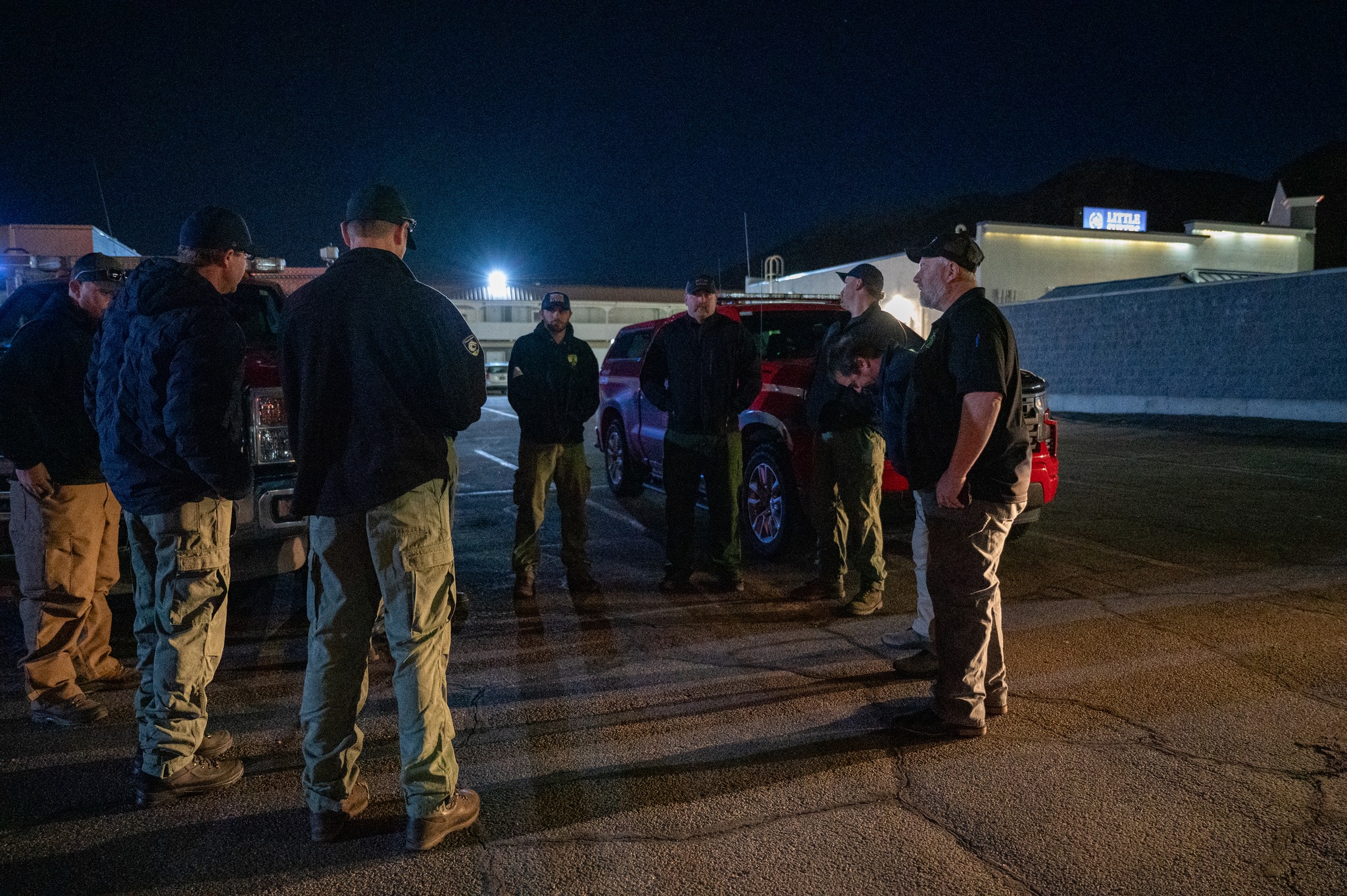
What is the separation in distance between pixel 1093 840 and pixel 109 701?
4.04m

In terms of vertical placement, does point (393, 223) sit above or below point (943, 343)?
above

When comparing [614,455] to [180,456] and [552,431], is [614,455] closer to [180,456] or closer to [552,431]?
[552,431]

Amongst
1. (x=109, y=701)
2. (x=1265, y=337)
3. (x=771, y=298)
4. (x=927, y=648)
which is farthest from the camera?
(x=1265, y=337)

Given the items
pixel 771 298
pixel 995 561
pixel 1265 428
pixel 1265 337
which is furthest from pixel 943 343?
pixel 1265 337

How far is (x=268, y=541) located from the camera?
4336mm

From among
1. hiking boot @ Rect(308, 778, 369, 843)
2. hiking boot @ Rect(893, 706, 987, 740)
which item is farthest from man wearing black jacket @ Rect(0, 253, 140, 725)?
hiking boot @ Rect(893, 706, 987, 740)

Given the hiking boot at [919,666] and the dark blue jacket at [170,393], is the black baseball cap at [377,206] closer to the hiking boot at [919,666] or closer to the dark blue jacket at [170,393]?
the dark blue jacket at [170,393]

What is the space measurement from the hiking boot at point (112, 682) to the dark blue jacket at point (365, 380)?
2.23 meters

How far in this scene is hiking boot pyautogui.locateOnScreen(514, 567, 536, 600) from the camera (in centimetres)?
543

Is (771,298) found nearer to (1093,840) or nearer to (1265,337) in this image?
(1093,840)

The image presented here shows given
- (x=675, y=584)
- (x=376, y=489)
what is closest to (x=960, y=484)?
(x=376, y=489)

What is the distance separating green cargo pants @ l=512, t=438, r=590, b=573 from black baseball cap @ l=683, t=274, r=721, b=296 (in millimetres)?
1218

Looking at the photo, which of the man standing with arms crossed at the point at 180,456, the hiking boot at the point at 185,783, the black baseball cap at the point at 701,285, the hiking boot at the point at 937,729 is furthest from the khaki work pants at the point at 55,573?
the hiking boot at the point at 937,729

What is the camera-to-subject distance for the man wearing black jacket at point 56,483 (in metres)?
3.56
